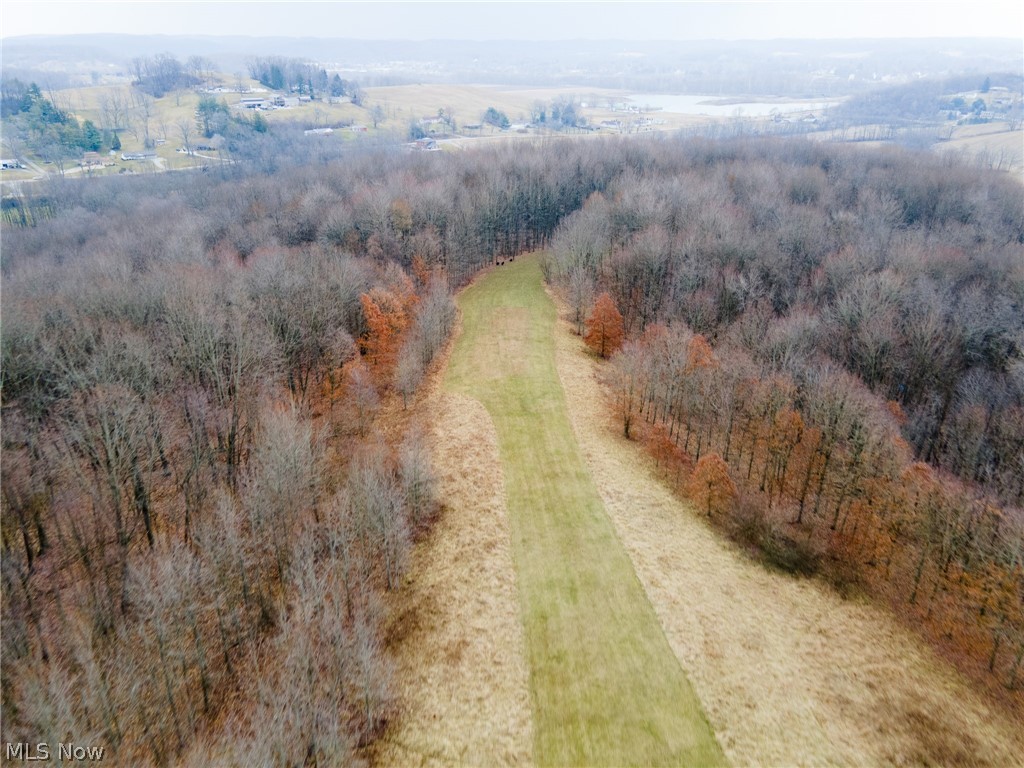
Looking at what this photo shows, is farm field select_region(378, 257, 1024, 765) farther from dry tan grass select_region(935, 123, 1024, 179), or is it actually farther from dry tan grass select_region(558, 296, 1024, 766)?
dry tan grass select_region(935, 123, 1024, 179)

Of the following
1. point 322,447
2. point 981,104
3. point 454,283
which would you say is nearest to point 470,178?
point 454,283

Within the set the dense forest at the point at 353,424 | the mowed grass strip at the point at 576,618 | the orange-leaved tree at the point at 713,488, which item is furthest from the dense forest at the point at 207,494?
the orange-leaved tree at the point at 713,488

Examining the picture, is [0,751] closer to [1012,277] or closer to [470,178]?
[1012,277]

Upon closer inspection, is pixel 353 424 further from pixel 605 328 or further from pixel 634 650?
pixel 605 328

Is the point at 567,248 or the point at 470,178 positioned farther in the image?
the point at 470,178

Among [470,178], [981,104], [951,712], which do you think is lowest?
[951,712]

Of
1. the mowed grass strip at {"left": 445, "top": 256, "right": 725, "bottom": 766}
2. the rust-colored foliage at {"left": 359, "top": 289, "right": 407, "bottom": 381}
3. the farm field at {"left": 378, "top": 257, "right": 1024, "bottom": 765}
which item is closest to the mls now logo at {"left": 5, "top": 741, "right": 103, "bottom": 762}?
the farm field at {"left": 378, "top": 257, "right": 1024, "bottom": 765}

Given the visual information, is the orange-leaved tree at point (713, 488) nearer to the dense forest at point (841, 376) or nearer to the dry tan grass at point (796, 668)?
the dense forest at point (841, 376)

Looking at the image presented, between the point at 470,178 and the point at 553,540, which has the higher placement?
the point at 470,178
